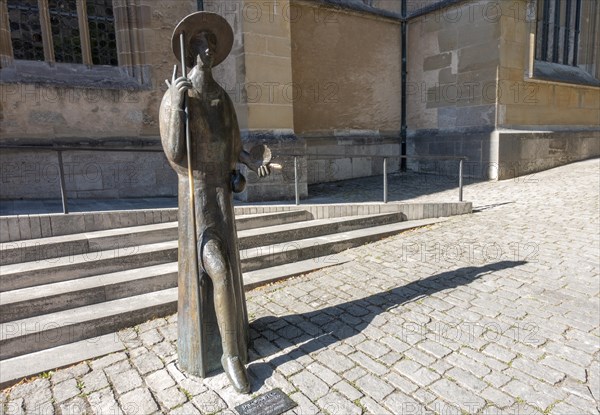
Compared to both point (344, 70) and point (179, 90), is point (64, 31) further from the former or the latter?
point (179, 90)

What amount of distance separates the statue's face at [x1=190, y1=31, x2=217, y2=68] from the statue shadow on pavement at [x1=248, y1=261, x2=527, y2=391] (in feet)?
7.07

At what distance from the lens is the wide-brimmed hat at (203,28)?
262 cm

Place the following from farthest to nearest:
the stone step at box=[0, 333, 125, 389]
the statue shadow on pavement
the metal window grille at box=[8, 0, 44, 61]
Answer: the metal window grille at box=[8, 0, 44, 61] < the statue shadow on pavement < the stone step at box=[0, 333, 125, 389]

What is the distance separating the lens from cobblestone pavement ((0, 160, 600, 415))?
2.62 metres

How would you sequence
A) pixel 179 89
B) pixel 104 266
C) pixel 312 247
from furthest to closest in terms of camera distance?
pixel 312 247
pixel 104 266
pixel 179 89

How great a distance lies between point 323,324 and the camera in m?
3.62

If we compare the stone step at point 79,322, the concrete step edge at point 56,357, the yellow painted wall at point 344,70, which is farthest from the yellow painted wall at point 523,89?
the concrete step edge at point 56,357

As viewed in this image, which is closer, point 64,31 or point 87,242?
point 87,242

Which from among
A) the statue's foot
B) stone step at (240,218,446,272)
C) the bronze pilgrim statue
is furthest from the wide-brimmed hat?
stone step at (240,218,446,272)

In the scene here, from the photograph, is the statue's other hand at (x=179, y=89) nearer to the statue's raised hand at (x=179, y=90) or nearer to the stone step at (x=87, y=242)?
the statue's raised hand at (x=179, y=90)

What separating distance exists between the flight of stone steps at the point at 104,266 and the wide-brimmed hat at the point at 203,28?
228 centimetres

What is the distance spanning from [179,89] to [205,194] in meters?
0.70

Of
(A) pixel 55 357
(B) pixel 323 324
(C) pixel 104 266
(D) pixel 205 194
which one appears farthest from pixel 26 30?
(B) pixel 323 324

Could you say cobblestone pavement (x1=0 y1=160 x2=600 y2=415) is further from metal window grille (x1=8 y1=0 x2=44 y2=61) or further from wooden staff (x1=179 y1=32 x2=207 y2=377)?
metal window grille (x1=8 y1=0 x2=44 y2=61)
